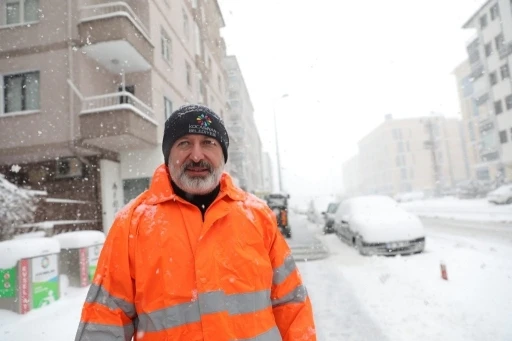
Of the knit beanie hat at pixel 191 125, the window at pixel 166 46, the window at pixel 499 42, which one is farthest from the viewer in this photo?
the window at pixel 499 42

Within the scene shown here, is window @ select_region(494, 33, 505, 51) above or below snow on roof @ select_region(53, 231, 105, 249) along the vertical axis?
above

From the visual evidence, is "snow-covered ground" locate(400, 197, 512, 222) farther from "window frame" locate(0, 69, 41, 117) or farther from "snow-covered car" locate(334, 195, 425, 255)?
"window frame" locate(0, 69, 41, 117)

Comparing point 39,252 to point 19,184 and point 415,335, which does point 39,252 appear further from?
point 19,184

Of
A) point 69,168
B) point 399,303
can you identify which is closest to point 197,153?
point 399,303

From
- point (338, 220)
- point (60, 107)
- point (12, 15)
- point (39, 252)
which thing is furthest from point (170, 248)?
point (12, 15)

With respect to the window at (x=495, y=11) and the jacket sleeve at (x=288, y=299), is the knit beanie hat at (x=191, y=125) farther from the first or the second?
the window at (x=495, y=11)

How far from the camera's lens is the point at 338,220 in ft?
36.6

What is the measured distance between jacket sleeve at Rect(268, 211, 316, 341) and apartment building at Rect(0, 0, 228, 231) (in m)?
9.74

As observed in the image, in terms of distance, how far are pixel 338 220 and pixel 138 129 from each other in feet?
24.3

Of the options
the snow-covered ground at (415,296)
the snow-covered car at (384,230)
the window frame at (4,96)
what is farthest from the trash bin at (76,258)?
the window frame at (4,96)

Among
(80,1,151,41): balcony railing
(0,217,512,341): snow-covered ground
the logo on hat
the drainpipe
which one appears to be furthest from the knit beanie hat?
(80,1,151,41): balcony railing

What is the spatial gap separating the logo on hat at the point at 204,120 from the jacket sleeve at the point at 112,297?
27.4 inches

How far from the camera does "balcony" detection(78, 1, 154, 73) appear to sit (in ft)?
35.2

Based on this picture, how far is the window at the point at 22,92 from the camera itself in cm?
1092
